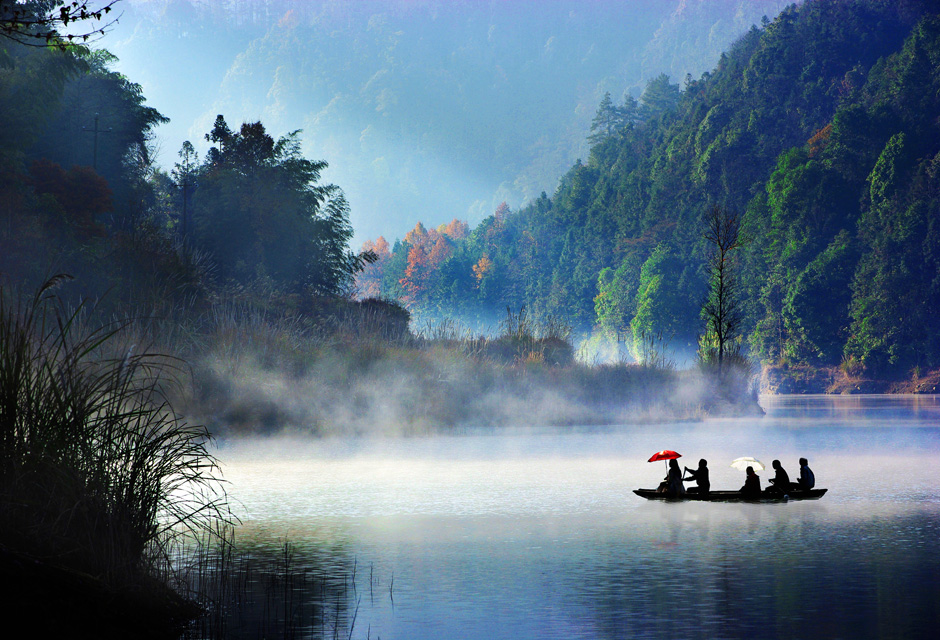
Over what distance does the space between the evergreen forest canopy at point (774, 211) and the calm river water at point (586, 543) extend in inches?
2451

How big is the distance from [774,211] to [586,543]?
85.1 metres

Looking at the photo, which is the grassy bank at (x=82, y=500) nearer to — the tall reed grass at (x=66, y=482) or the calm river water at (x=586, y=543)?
the tall reed grass at (x=66, y=482)

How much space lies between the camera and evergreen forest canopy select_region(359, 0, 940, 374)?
82.9 m

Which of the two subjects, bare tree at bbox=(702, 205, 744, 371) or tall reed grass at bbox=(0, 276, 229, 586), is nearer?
tall reed grass at bbox=(0, 276, 229, 586)

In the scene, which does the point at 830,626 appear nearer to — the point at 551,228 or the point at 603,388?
the point at 603,388

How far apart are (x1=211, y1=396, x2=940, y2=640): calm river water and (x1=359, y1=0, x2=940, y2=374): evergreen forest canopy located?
62251mm

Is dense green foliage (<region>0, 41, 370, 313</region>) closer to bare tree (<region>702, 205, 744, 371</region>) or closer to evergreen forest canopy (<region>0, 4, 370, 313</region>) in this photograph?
evergreen forest canopy (<region>0, 4, 370, 313</region>)

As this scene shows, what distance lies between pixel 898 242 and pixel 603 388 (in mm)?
52537

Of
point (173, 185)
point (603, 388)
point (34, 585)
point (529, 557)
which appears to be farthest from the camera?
point (173, 185)

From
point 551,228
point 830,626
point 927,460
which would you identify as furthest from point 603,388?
point 551,228

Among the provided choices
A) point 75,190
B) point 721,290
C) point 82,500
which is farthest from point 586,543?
point 721,290

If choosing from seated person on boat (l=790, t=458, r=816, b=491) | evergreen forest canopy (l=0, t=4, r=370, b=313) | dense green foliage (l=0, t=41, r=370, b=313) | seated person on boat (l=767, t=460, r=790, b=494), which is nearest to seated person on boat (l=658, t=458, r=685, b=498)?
seated person on boat (l=767, t=460, r=790, b=494)

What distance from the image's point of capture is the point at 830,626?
28.7 feet

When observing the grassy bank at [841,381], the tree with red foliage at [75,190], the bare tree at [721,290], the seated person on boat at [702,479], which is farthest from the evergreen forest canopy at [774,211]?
the seated person on boat at [702,479]
